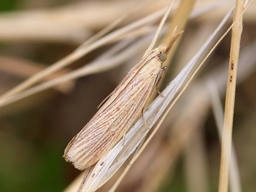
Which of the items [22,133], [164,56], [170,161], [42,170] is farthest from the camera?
[22,133]

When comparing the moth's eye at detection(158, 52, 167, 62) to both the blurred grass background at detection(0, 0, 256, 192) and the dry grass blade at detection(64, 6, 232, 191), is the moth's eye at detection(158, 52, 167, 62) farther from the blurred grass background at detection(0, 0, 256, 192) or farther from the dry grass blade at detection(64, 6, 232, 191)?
the blurred grass background at detection(0, 0, 256, 192)

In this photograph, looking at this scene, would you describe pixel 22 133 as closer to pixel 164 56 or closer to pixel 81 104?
pixel 81 104

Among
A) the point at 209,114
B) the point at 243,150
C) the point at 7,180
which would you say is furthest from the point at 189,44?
the point at 7,180

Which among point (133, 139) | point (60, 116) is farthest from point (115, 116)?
point (60, 116)

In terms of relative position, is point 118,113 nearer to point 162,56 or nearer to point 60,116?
point 162,56

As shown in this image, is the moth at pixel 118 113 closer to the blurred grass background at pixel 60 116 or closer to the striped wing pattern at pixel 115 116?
the striped wing pattern at pixel 115 116

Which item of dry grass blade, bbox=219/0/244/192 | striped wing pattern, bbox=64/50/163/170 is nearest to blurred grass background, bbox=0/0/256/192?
striped wing pattern, bbox=64/50/163/170

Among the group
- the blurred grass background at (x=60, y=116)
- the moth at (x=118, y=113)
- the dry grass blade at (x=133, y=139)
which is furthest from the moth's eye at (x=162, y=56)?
the blurred grass background at (x=60, y=116)
